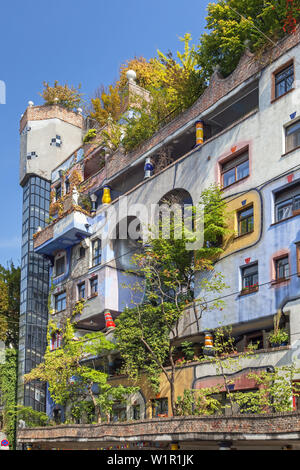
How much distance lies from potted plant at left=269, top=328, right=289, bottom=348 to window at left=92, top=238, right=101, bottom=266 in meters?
12.2

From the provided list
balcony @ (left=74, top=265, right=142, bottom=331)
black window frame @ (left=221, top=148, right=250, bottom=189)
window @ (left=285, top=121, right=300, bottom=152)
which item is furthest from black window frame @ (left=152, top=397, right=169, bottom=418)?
window @ (left=285, top=121, right=300, bottom=152)

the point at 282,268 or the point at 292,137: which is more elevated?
the point at 292,137

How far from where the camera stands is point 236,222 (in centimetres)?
2194

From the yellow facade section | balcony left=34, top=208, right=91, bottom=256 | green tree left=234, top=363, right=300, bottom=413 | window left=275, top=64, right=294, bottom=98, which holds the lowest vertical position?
green tree left=234, top=363, right=300, bottom=413

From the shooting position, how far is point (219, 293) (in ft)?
71.1

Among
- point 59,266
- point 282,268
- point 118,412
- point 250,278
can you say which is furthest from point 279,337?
point 59,266

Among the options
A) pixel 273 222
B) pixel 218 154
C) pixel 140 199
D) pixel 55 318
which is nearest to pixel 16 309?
pixel 55 318

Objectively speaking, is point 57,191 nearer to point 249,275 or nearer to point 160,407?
point 160,407

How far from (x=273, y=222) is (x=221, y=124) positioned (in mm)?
6411

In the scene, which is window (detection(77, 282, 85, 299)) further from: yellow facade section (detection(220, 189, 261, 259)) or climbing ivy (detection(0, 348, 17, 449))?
yellow facade section (detection(220, 189, 261, 259))

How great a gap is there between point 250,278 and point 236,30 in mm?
9029

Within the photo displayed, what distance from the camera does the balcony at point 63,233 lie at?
30625 millimetres

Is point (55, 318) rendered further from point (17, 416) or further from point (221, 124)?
point (221, 124)

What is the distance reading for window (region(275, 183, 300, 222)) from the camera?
19.8 metres
